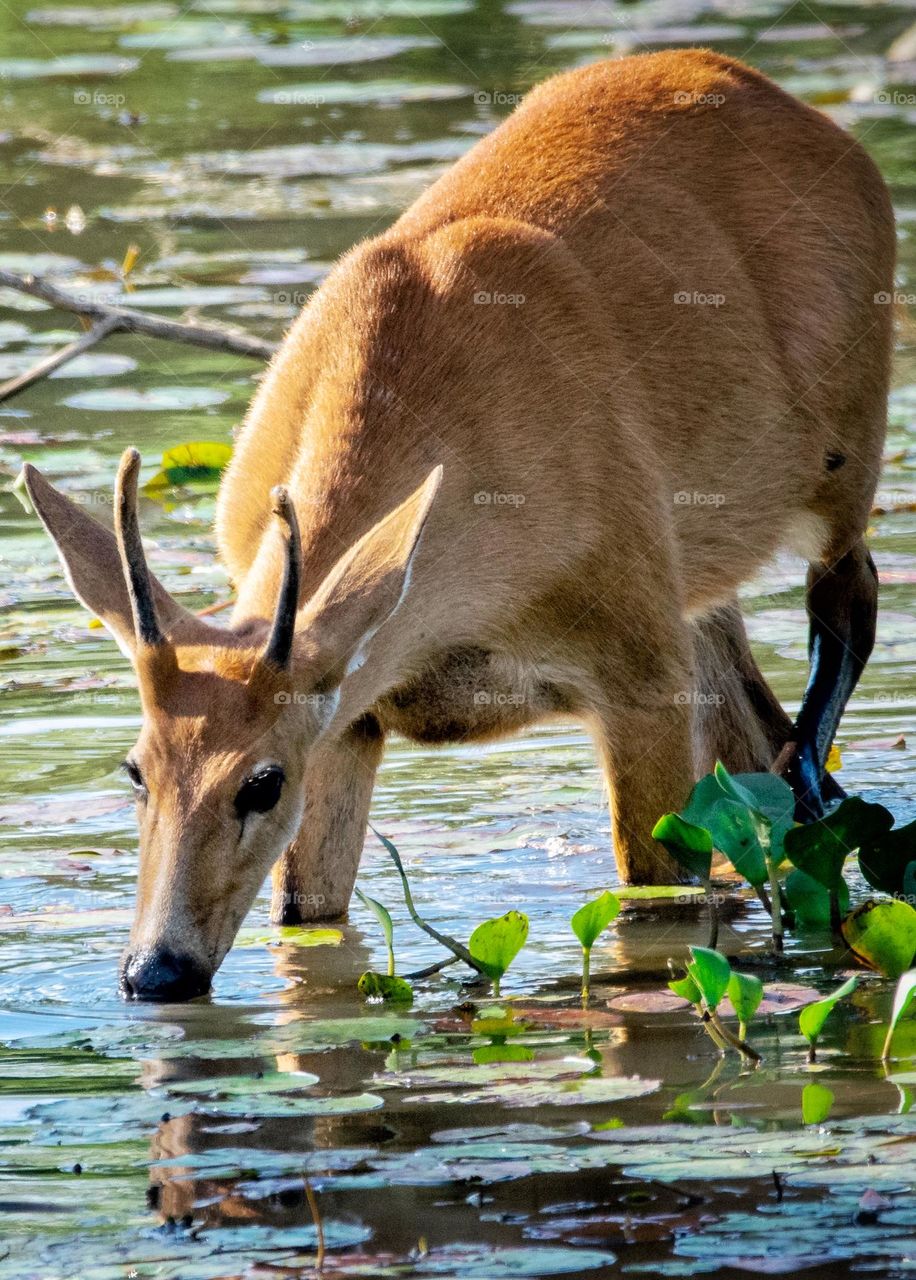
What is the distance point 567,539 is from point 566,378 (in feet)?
1.68

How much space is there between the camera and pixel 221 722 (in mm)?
5641

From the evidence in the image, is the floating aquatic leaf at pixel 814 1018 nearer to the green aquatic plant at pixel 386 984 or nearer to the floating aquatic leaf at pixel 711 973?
the floating aquatic leaf at pixel 711 973

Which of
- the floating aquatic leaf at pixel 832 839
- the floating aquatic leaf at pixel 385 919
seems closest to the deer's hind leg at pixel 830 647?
the floating aquatic leaf at pixel 832 839

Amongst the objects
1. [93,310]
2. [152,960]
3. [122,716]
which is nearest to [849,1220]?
[152,960]

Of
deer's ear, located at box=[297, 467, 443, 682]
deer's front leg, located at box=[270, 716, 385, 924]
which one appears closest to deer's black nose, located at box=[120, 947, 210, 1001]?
deer's ear, located at box=[297, 467, 443, 682]

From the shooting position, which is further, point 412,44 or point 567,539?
point 412,44

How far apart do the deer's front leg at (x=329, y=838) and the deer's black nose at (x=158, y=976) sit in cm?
154

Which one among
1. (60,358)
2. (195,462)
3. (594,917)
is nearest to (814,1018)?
(594,917)

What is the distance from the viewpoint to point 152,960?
5.43 meters

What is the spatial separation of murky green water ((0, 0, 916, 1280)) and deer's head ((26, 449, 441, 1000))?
1.05 ft

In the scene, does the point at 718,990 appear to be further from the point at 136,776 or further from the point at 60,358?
the point at 60,358

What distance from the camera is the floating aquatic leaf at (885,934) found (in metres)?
5.72

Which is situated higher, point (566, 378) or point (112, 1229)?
point (566, 378)

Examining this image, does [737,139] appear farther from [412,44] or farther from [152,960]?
[412,44]
